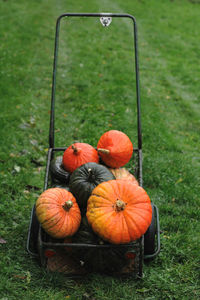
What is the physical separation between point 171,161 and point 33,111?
246 centimetres

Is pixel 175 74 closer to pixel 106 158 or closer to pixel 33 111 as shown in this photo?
pixel 33 111

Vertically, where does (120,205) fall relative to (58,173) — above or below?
above

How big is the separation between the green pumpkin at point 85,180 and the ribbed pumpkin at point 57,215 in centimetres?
13

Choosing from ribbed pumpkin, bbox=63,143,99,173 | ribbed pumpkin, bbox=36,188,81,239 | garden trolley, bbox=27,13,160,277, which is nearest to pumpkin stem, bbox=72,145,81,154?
ribbed pumpkin, bbox=63,143,99,173

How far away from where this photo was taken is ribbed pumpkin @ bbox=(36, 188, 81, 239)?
8.18 feet

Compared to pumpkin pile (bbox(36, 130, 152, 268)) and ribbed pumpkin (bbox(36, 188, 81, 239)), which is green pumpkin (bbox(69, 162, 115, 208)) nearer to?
pumpkin pile (bbox(36, 130, 152, 268))

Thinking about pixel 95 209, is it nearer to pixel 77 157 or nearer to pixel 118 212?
pixel 118 212

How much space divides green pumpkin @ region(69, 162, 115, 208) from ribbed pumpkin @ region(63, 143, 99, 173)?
229 millimetres

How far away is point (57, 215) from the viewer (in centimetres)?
250

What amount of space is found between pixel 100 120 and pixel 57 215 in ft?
10.3

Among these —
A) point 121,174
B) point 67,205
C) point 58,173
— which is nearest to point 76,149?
point 58,173

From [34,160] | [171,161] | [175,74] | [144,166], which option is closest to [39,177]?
[34,160]

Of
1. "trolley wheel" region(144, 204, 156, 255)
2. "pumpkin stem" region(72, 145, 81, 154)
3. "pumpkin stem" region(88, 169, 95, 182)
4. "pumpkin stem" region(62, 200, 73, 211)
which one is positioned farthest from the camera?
"pumpkin stem" region(72, 145, 81, 154)

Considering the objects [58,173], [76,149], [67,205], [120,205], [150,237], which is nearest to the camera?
[120,205]
